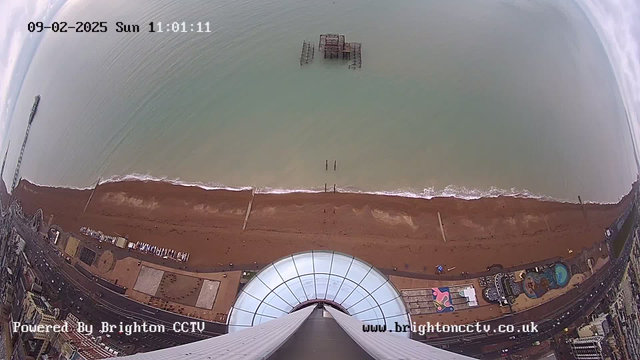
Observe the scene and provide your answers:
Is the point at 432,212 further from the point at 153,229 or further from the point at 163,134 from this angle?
the point at 163,134

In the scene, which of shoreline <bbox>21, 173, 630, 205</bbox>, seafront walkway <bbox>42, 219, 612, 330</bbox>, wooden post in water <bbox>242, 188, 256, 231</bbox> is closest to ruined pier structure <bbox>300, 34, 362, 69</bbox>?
shoreline <bbox>21, 173, 630, 205</bbox>

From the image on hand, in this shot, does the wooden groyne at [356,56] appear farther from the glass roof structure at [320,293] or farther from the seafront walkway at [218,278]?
the glass roof structure at [320,293]

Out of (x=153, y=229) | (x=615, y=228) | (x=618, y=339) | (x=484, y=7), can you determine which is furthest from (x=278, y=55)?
(x=618, y=339)

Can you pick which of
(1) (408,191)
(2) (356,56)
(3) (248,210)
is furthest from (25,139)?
(1) (408,191)

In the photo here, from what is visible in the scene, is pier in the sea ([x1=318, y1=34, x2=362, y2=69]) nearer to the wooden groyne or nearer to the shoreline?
the wooden groyne

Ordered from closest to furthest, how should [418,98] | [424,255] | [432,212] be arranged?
[424,255], [432,212], [418,98]

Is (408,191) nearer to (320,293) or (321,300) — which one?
(320,293)
